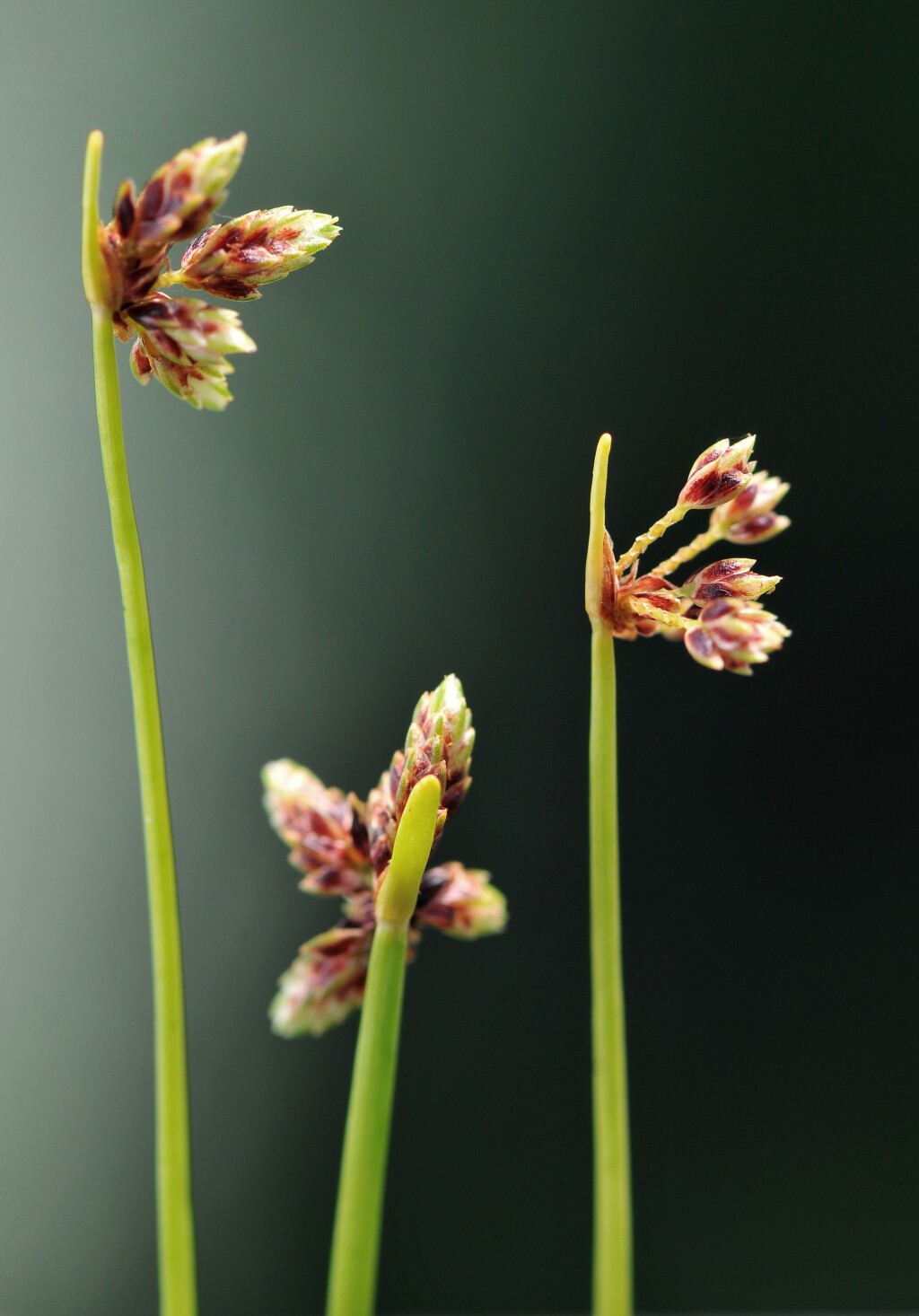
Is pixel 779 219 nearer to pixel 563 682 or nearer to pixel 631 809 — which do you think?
pixel 563 682

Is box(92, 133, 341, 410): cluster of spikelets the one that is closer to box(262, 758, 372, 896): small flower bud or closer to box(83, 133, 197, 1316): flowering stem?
box(83, 133, 197, 1316): flowering stem

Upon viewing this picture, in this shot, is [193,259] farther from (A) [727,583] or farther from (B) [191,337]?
(A) [727,583]

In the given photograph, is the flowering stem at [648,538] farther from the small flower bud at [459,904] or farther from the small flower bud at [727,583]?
the small flower bud at [459,904]

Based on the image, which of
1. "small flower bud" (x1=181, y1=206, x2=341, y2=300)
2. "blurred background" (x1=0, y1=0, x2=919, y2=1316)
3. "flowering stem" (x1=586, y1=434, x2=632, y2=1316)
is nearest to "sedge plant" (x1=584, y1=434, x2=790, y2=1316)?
"flowering stem" (x1=586, y1=434, x2=632, y2=1316)

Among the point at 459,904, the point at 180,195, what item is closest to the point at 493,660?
the point at 459,904

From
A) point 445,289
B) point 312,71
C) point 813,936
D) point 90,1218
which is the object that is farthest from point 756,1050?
point 312,71

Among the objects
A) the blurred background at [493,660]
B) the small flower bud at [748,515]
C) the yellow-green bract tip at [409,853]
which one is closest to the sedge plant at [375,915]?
the yellow-green bract tip at [409,853]

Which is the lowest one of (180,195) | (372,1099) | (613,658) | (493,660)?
(372,1099)
